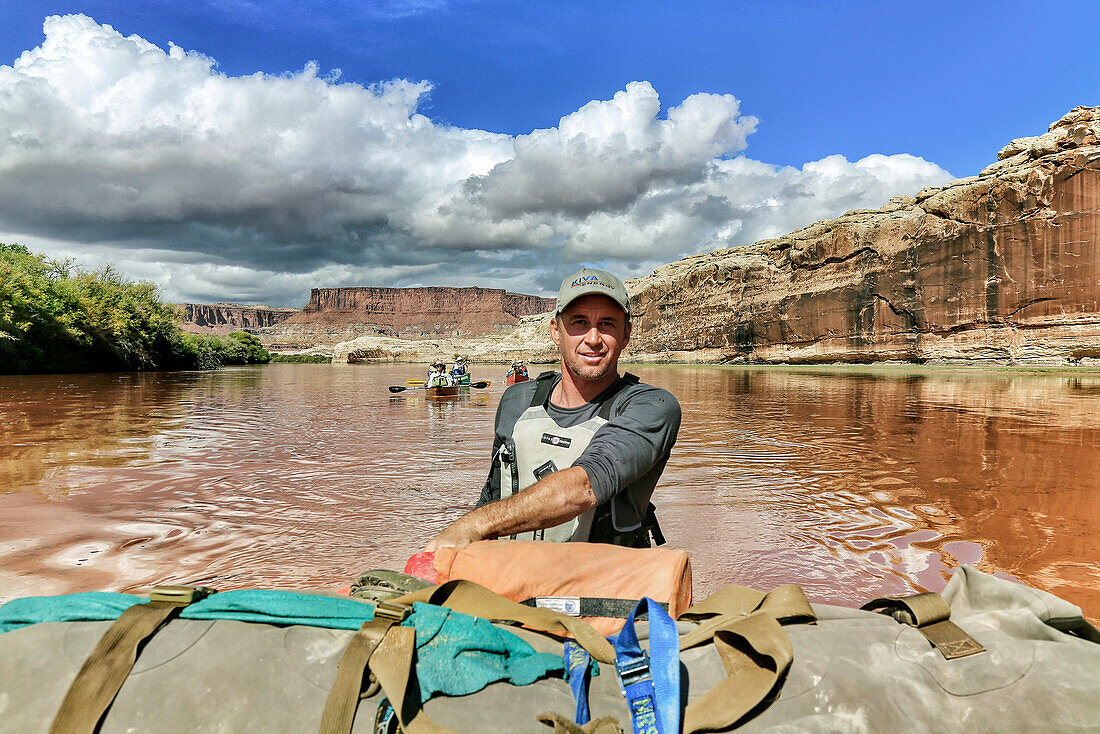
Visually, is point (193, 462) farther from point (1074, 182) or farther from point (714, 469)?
point (1074, 182)

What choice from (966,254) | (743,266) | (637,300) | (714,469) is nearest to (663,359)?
(637,300)

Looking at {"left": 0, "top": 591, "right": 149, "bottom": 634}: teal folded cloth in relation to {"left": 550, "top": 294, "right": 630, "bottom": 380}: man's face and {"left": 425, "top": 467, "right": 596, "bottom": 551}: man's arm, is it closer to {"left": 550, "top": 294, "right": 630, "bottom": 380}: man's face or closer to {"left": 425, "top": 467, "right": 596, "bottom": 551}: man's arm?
{"left": 425, "top": 467, "right": 596, "bottom": 551}: man's arm

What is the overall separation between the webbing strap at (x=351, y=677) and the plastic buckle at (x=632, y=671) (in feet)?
1.62

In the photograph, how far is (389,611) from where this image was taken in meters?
1.23

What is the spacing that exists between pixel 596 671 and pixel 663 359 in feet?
295

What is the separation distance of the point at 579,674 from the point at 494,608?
1.00ft

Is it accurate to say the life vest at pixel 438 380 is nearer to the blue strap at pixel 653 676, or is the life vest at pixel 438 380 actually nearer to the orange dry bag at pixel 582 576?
the orange dry bag at pixel 582 576

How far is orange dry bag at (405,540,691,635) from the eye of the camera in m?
1.58

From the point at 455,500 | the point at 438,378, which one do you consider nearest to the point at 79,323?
the point at 438,378

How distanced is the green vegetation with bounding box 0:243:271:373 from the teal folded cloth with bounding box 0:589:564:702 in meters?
35.6

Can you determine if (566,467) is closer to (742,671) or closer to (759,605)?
(759,605)

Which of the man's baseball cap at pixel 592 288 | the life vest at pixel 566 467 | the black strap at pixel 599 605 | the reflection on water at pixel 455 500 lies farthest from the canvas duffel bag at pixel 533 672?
the reflection on water at pixel 455 500

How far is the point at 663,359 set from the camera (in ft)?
293

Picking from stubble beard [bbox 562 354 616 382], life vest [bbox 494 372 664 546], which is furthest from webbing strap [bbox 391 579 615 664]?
stubble beard [bbox 562 354 616 382]
